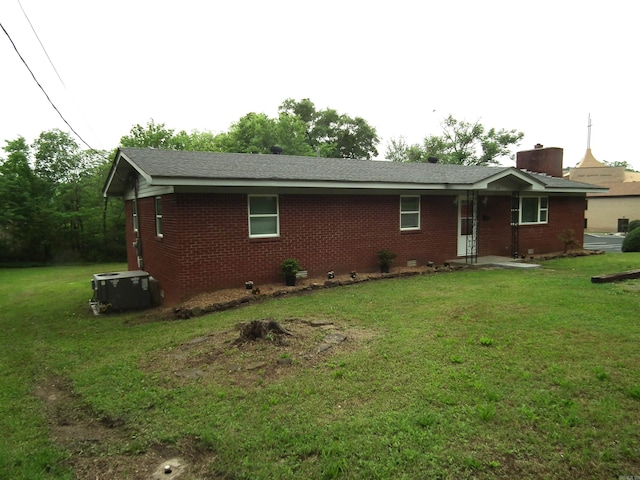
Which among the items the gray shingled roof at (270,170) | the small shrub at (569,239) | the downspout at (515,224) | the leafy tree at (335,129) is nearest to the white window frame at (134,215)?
the gray shingled roof at (270,170)

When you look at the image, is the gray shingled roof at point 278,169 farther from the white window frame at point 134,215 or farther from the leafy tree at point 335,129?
the leafy tree at point 335,129

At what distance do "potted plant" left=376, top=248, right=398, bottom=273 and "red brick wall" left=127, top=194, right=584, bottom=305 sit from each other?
0.84ft

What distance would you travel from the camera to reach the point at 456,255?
543 inches

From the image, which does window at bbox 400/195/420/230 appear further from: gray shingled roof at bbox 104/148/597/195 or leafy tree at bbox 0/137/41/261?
leafy tree at bbox 0/137/41/261

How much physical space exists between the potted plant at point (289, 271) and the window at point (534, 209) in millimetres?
9601

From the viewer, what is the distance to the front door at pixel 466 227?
543 inches

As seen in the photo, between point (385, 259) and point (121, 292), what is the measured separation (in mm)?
7014

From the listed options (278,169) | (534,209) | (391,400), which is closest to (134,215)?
(278,169)

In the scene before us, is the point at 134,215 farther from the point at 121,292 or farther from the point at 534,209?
the point at 534,209

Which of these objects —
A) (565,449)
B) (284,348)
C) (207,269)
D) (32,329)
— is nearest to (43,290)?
(32,329)

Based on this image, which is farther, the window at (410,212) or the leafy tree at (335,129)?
the leafy tree at (335,129)

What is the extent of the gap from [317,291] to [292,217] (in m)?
2.07

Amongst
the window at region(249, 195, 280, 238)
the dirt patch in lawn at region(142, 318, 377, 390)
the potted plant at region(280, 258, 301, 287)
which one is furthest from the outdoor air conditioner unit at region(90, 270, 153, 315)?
the dirt patch in lawn at region(142, 318, 377, 390)

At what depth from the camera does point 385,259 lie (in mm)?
11781
